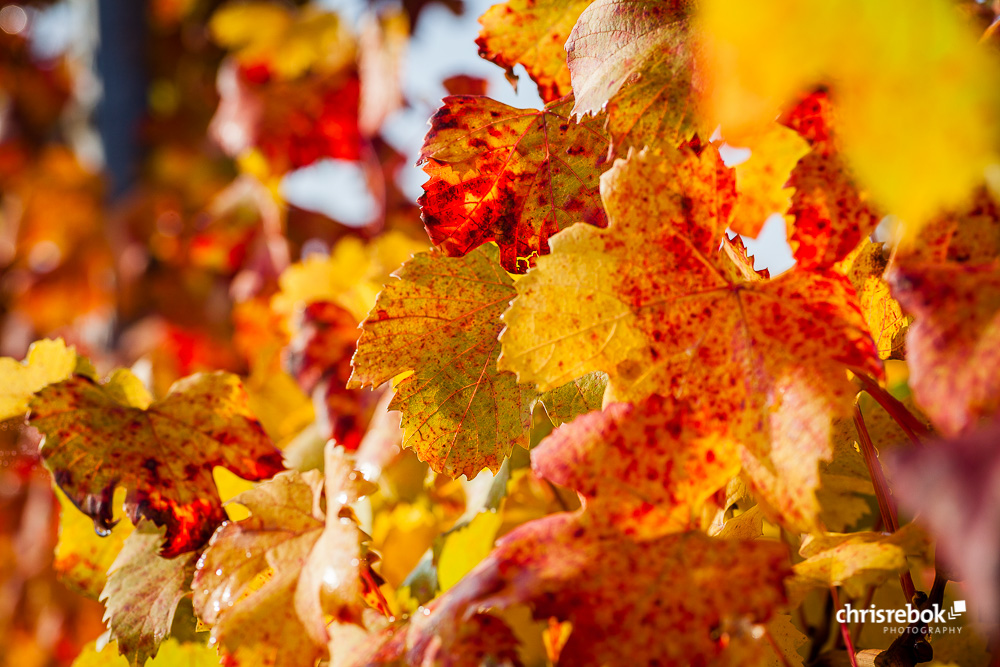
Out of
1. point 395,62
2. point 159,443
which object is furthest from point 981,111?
point 395,62

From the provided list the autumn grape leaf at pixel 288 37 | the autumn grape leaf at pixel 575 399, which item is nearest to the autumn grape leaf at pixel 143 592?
the autumn grape leaf at pixel 575 399

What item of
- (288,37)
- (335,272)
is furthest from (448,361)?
(288,37)

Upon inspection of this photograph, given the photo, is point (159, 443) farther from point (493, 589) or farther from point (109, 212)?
point (109, 212)

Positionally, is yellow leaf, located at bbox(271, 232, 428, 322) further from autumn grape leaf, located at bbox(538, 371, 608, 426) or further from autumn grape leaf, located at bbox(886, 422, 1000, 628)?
autumn grape leaf, located at bbox(886, 422, 1000, 628)

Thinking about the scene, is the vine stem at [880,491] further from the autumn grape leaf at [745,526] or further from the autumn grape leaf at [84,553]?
the autumn grape leaf at [84,553]

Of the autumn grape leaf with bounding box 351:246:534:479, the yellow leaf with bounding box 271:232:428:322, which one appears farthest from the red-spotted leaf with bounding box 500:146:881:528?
the yellow leaf with bounding box 271:232:428:322

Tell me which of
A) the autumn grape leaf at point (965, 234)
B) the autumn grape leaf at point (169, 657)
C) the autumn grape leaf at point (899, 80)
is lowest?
the autumn grape leaf at point (169, 657)

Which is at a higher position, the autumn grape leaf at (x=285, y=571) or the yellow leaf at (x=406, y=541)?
the autumn grape leaf at (x=285, y=571)
